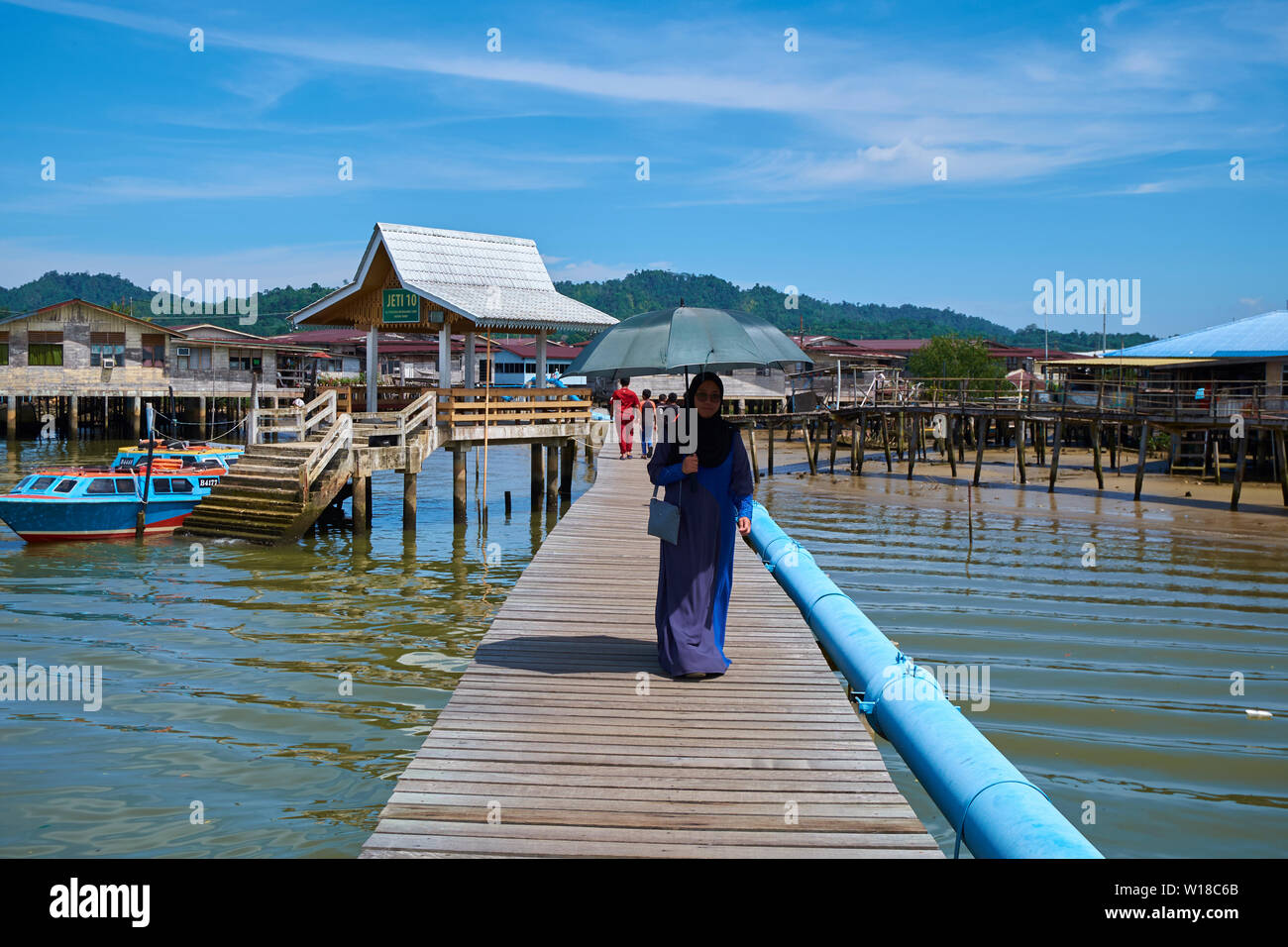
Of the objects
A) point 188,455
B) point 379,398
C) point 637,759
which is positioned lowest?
point 637,759

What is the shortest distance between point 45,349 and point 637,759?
5381cm

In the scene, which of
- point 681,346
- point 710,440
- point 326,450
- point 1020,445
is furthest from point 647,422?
point 710,440

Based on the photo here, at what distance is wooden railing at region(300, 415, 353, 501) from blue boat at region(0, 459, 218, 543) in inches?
142

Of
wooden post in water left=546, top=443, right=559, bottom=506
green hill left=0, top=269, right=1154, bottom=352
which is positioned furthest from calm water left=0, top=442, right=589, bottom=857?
green hill left=0, top=269, right=1154, bottom=352

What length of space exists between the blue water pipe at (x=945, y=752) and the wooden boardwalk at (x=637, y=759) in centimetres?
39

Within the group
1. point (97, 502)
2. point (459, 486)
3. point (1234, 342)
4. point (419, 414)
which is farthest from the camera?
point (1234, 342)

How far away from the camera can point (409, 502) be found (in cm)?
2178

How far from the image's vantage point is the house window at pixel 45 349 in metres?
50.2

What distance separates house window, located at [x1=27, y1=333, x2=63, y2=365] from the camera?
5019cm

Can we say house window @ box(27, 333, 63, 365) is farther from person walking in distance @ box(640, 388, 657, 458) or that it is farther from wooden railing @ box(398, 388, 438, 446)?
person walking in distance @ box(640, 388, 657, 458)

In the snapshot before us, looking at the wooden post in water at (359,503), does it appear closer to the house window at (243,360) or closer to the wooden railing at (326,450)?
the wooden railing at (326,450)

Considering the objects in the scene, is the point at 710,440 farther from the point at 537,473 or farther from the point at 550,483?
the point at 550,483
